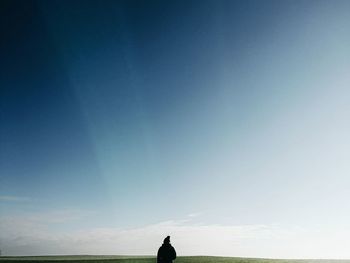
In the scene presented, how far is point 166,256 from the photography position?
19.4 m
